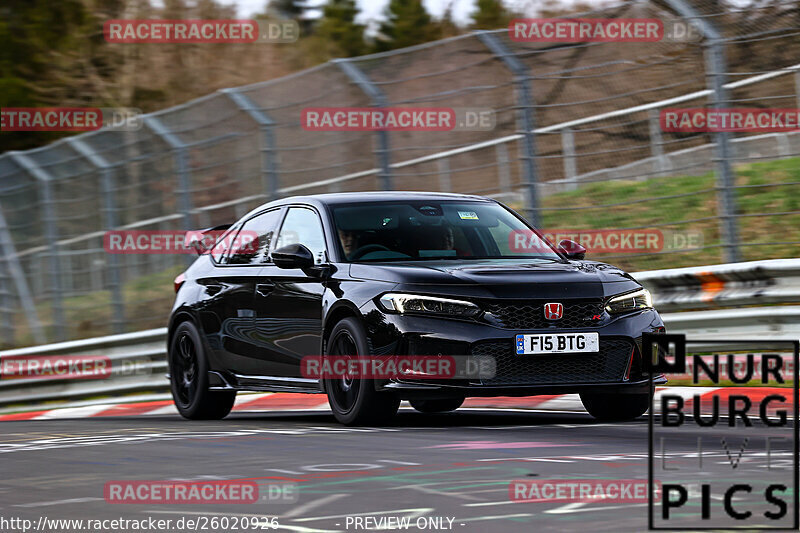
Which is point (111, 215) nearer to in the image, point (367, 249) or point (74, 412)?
point (74, 412)

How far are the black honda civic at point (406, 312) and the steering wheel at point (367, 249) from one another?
12 mm

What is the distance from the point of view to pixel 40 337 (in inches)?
741

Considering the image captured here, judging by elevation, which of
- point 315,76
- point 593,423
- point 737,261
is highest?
point 315,76

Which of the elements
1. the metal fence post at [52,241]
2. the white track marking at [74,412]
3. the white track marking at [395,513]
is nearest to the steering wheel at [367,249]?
the white track marking at [395,513]

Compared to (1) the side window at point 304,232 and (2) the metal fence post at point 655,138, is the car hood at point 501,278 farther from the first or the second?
(2) the metal fence post at point 655,138

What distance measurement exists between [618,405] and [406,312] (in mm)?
1643

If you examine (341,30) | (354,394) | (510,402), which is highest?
(341,30)

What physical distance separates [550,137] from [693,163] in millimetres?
1308

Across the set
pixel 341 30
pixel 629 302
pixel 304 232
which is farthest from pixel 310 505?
pixel 341 30

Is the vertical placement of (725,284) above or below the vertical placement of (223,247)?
below

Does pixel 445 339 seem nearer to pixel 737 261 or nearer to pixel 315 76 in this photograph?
pixel 737 261

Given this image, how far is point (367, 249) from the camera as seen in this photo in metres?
9.98

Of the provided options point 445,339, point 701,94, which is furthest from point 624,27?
point 445,339

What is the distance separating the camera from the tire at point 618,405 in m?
9.73
